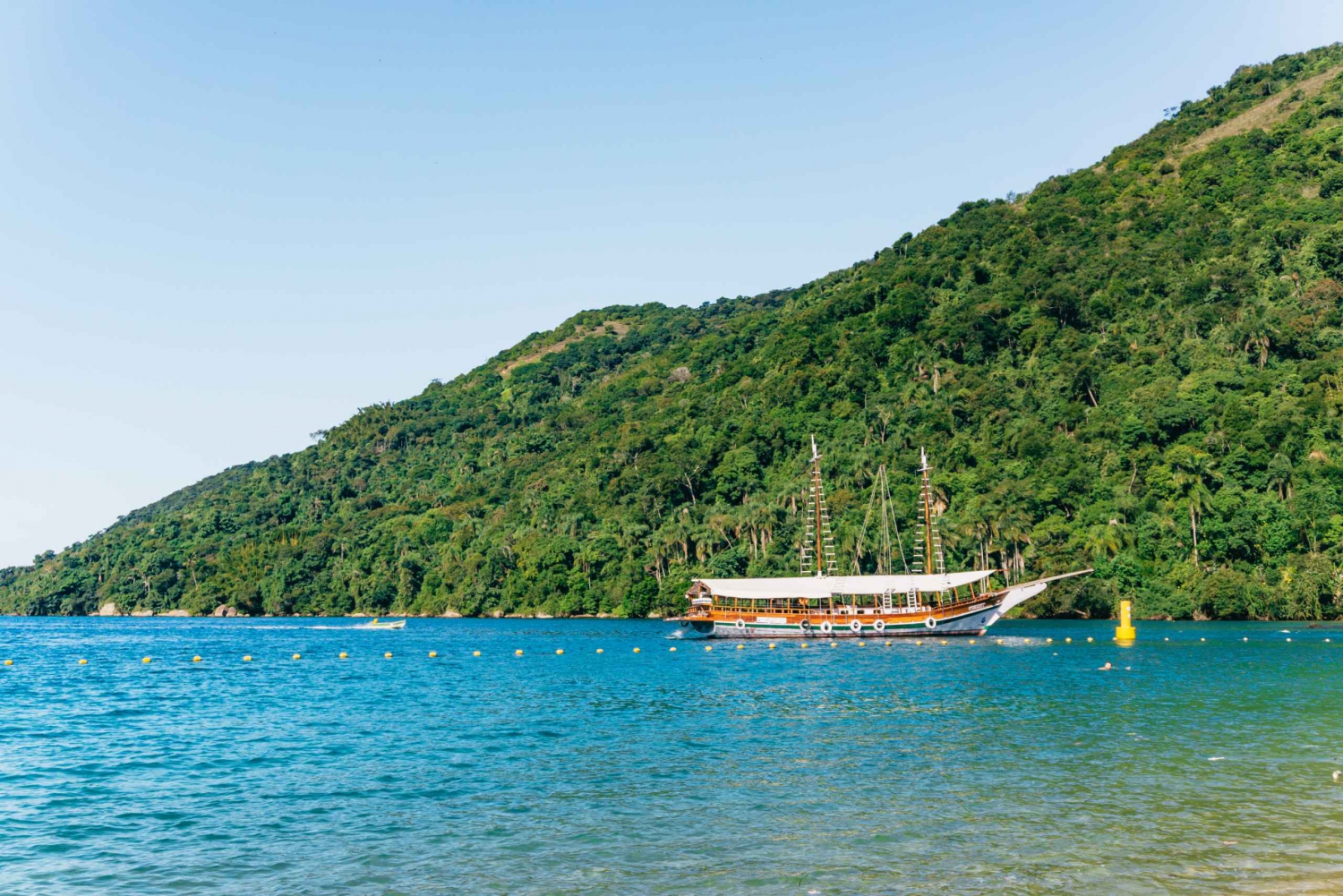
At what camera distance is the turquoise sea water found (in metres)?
20.0

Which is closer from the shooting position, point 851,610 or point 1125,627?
point 1125,627

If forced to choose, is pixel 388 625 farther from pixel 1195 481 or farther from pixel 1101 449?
pixel 1195 481

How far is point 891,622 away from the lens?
96438 millimetres

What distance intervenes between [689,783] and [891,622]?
70.9 m

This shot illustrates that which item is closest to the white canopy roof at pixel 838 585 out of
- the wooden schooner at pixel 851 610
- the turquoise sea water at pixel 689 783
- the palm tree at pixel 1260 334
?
the wooden schooner at pixel 851 610

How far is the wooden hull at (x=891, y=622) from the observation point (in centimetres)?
9575

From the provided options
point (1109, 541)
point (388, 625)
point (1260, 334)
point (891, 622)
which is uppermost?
point (1260, 334)

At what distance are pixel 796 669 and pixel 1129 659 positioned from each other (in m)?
22.2

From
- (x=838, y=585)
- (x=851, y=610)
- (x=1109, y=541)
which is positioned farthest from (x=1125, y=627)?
(x=1109, y=541)

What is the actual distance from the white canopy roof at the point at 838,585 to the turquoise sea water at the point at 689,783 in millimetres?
31231

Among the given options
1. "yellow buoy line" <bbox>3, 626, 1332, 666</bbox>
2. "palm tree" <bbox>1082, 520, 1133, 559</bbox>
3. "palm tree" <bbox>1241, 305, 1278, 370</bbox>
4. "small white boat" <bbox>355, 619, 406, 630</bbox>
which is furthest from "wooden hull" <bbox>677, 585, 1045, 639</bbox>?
"palm tree" <bbox>1241, 305, 1278, 370</bbox>

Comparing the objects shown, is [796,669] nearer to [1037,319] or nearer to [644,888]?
[644,888]

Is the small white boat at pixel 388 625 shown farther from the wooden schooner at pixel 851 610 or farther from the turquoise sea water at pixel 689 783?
the turquoise sea water at pixel 689 783

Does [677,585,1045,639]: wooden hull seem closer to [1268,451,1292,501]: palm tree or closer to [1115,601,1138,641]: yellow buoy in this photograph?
[1115,601,1138,641]: yellow buoy
